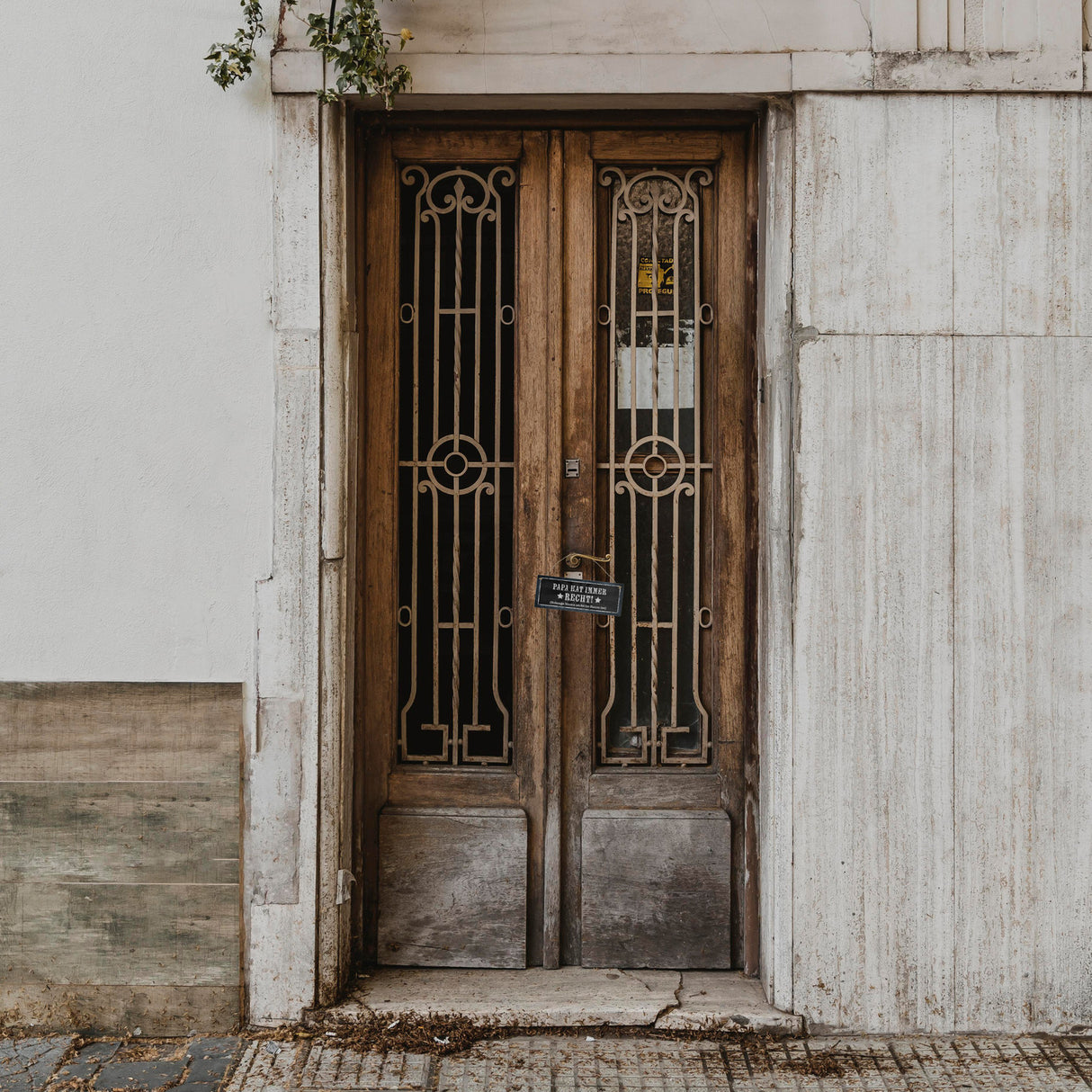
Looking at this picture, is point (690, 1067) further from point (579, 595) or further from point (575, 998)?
point (579, 595)

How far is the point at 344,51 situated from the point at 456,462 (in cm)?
142

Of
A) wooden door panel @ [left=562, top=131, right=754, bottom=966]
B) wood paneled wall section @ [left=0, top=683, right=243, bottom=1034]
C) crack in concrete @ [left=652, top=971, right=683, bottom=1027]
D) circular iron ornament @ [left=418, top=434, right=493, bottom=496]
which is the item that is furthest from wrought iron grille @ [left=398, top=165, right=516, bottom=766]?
crack in concrete @ [left=652, top=971, right=683, bottom=1027]

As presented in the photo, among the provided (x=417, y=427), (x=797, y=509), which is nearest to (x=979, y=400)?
(x=797, y=509)

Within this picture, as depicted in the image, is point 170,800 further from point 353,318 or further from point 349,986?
point 353,318

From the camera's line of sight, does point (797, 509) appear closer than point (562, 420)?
Yes

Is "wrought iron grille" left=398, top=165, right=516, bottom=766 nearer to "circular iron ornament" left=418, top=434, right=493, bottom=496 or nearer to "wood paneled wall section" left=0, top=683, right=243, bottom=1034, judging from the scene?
"circular iron ornament" left=418, top=434, right=493, bottom=496

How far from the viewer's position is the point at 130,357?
130 inches

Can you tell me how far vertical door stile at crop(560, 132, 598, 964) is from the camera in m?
3.55

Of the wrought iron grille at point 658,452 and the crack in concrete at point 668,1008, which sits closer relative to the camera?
the crack in concrete at point 668,1008

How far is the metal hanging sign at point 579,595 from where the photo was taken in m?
3.46

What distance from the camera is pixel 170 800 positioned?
3336mm

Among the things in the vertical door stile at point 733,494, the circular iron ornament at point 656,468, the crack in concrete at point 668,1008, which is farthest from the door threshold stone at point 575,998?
the circular iron ornament at point 656,468

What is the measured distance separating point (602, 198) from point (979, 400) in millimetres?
1525

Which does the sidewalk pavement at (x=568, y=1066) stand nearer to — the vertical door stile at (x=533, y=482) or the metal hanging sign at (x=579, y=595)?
the vertical door stile at (x=533, y=482)
